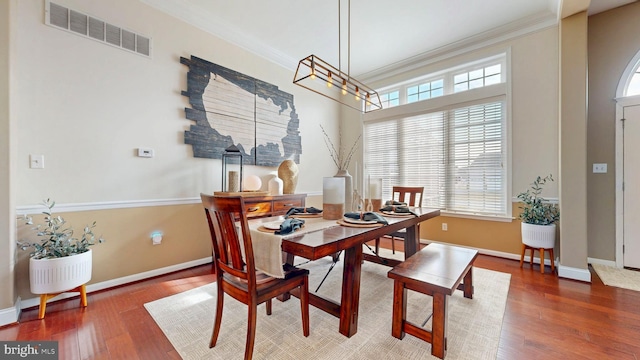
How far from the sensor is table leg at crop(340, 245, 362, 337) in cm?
161

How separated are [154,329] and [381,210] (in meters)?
2.03

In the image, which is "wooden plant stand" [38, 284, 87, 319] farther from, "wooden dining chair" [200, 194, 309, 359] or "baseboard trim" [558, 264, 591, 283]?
"baseboard trim" [558, 264, 591, 283]

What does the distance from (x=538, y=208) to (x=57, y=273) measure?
185 inches

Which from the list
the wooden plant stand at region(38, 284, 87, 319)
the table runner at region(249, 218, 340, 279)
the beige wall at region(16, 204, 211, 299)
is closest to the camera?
the table runner at region(249, 218, 340, 279)

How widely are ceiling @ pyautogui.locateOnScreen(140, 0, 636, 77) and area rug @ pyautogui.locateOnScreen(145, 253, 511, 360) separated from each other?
2699mm

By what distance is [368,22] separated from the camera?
3055mm

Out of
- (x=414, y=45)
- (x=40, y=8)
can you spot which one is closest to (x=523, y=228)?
(x=414, y=45)

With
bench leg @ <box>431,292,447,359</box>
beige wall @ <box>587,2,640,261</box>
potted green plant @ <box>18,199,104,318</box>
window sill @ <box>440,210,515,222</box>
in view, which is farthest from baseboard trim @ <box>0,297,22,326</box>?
beige wall @ <box>587,2,640,261</box>

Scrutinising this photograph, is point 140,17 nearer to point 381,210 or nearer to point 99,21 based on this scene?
point 99,21

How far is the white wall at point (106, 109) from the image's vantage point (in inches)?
77.9

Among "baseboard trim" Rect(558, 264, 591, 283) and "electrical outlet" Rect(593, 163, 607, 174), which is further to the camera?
"electrical outlet" Rect(593, 163, 607, 174)

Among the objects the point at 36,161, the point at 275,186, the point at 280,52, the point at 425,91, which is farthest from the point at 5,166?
the point at 425,91

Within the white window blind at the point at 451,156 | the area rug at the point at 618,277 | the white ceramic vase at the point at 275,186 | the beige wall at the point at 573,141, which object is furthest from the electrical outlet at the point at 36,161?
the area rug at the point at 618,277

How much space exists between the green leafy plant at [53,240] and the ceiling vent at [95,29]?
1.54m
